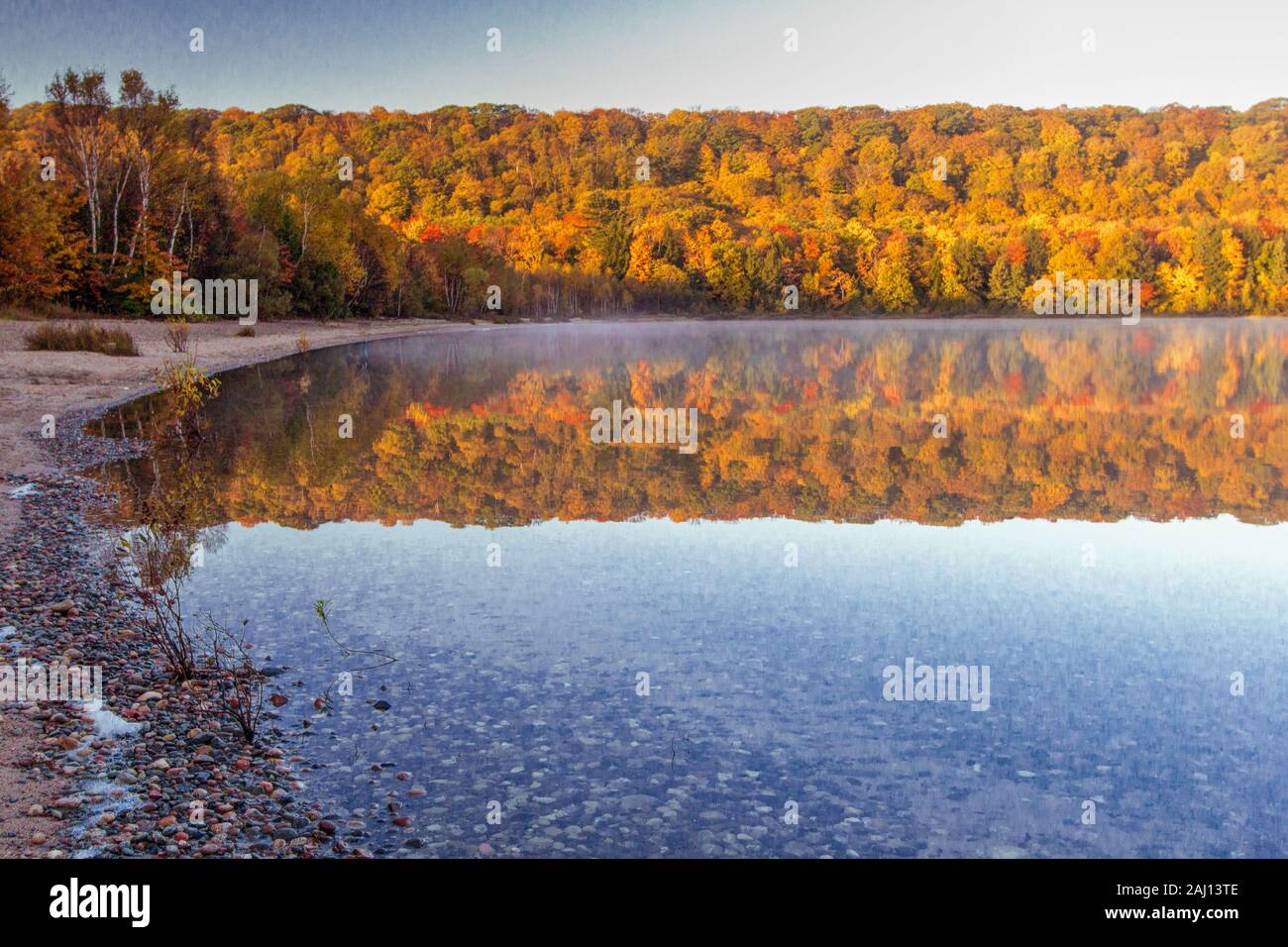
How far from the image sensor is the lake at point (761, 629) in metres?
5.56

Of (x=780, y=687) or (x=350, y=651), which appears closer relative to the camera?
(x=780, y=687)

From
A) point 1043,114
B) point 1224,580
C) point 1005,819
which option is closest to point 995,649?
point 1005,819

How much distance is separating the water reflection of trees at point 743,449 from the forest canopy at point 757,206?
3505 cm

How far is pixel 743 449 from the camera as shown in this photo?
18.9 metres

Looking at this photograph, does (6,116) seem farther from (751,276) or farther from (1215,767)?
(751,276)

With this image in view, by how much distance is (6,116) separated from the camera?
37.3 meters

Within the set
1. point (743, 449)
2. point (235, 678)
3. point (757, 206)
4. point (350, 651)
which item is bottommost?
point (350, 651)

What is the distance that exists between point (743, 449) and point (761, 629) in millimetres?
10332

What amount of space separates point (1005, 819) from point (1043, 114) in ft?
524

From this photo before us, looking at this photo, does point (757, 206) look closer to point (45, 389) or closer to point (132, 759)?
point (45, 389)

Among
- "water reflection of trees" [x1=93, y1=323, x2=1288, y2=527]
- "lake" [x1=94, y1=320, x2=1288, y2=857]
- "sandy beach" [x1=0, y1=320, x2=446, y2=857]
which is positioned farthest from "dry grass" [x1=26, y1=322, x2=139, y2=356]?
"lake" [x1=94, y1=320, x2=1288, y2=857]

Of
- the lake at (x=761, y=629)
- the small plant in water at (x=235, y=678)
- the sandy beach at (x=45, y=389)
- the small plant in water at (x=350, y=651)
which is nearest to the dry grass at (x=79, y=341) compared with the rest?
the sandy beach at (x=45, y=389)

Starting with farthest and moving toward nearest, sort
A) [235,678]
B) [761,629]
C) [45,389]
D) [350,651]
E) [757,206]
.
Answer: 1. [757,206]
2. [45,389]
3. [761,629]
4. [350,651]
5. [235,678]

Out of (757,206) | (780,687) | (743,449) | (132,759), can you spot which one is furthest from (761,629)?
(757,206)
